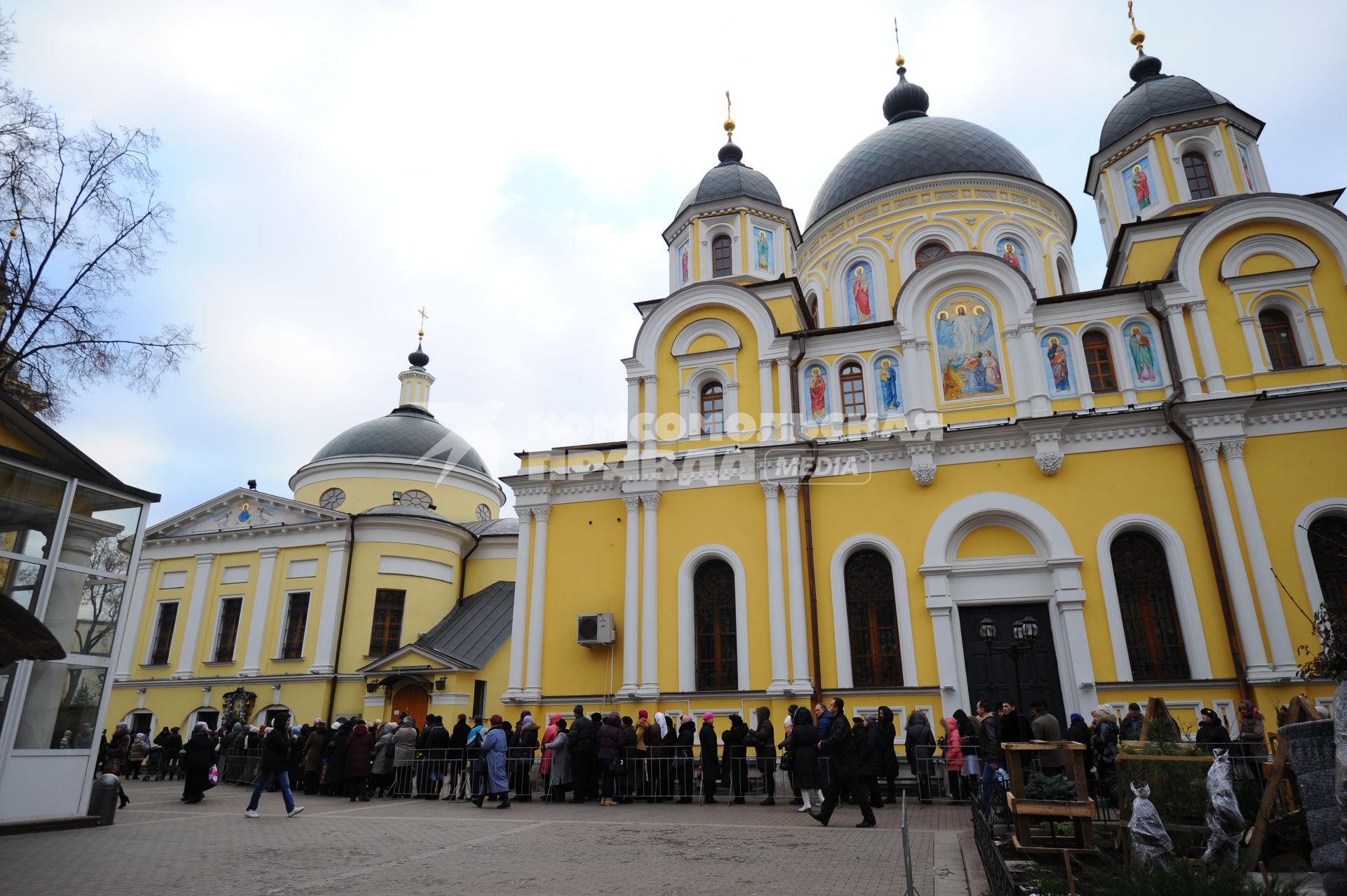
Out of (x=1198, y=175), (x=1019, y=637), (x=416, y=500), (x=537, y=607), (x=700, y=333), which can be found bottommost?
(x=1019, y=637)

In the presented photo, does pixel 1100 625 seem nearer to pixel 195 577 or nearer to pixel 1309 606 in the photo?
pixel 1309 606

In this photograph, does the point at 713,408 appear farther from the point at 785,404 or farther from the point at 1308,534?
the point at 1308,534

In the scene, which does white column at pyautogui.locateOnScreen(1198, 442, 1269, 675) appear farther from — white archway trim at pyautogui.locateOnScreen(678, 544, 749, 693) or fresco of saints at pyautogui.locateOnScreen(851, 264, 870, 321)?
fresco of saints at pyautogui.locateOnScreen(851, 264, 870, 321)

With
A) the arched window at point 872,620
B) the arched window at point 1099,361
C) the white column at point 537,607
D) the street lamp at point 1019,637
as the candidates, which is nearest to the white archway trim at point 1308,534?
the arched window at point 1099,361

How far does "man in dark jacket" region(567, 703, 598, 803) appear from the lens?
1298 centimetres

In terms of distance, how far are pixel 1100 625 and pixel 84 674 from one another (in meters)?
16.0

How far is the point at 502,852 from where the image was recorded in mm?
8422

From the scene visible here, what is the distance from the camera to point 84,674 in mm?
10461

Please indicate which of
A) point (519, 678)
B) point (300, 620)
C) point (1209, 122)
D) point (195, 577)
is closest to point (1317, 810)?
point (519, 678)

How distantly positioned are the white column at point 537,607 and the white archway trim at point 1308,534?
1447 centimetres

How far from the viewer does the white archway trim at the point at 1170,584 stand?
1474 centimetres

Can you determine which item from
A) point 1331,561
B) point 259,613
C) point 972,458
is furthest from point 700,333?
point 259,613

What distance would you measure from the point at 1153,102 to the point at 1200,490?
10055mm

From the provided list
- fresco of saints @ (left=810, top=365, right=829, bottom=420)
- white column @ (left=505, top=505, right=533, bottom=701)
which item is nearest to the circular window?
white column @ (left=505, top=505, right=533, bottom=701)
